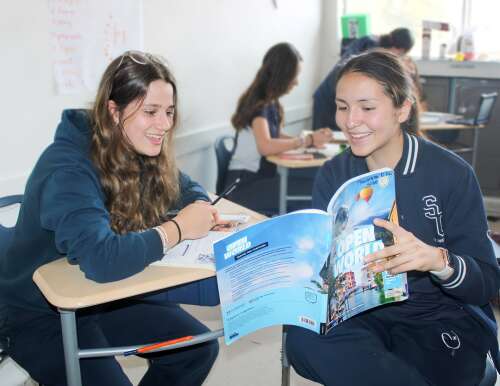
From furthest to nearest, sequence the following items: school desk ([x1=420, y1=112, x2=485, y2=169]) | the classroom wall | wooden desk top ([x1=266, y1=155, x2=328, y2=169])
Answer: school desk ([x1=420, y1=112, x2=485, y2=169]) → wooden desk top ([x1=266, y1=155, x2=328, y2=169]) → the classroom wall

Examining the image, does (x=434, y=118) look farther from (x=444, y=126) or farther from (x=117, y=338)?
(x=117, y=338)

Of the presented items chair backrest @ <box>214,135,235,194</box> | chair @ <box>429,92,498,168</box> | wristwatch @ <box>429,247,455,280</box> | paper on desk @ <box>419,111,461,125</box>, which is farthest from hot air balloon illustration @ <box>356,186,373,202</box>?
chair @ <box>429,92,498,168</box>

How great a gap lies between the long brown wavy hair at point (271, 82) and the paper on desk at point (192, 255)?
1.78 m

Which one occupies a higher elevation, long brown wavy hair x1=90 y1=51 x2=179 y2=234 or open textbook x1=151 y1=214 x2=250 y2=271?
long brown wavy hair x1=90 y1=51 x2=179 y2=234

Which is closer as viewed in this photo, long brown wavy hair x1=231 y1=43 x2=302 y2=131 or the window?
long brown wavy hair x1=231 y1=43 x2=302 y2=131

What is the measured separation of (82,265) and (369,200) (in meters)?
0.62

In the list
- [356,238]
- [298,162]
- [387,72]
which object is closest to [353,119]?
[387,72]

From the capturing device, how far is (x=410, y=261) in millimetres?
1192

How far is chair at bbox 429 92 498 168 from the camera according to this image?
413 cm

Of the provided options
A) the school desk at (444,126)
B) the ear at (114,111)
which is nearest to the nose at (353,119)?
the ear at (114,111)

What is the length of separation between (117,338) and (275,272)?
0.62m

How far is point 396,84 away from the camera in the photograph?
1.44 metres

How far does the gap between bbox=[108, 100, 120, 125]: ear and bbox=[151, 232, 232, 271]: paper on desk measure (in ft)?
1.17

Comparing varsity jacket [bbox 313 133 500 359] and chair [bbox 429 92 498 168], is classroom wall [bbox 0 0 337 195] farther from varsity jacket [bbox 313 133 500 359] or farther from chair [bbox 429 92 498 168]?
varsity jacket [bbox 313 133 500 359]
